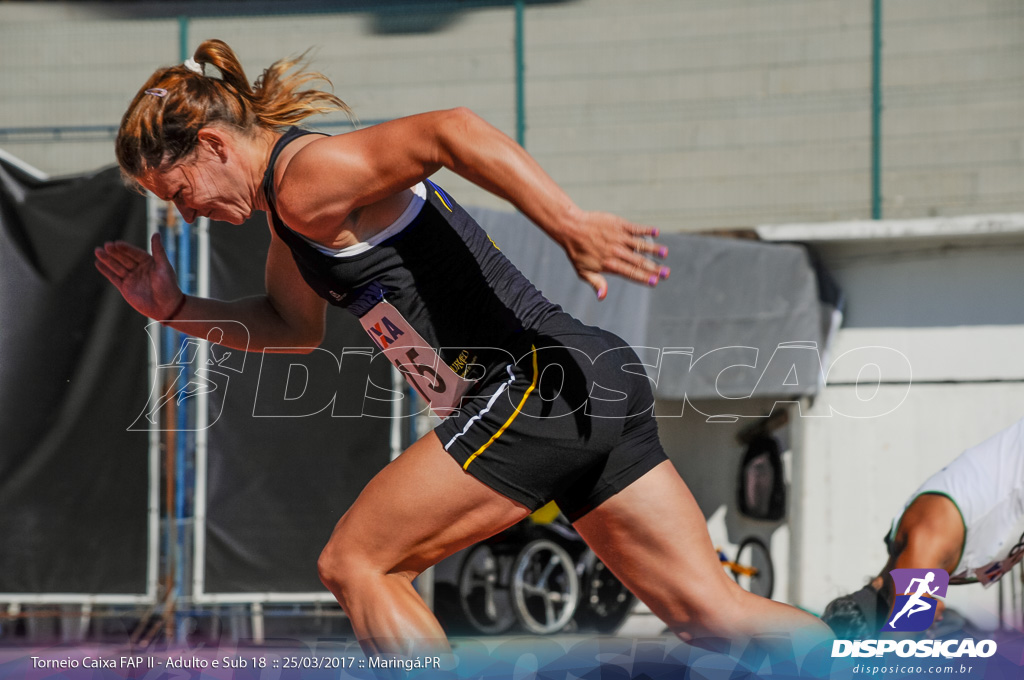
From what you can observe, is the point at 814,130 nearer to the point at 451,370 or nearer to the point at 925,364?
the point at 925,364

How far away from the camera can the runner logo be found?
2.86 metres

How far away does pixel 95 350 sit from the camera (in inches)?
192

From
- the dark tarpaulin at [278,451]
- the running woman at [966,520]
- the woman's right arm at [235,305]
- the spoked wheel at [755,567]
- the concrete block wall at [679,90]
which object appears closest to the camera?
the woman's right arm at [235,305]

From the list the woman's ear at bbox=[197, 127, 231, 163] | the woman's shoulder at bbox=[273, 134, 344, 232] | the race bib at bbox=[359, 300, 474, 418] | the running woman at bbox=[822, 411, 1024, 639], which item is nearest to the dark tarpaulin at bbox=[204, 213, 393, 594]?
the running woman at bbox=[822, 411, 1024, 639]

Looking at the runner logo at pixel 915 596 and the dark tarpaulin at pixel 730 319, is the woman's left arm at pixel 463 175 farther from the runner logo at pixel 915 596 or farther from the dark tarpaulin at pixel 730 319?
the dark tarpaulin at pixel 730 319

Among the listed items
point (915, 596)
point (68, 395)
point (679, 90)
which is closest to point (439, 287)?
point (915, 596)

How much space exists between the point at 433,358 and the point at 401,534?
38cm

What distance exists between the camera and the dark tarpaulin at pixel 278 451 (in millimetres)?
4957

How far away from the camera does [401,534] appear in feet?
6.11

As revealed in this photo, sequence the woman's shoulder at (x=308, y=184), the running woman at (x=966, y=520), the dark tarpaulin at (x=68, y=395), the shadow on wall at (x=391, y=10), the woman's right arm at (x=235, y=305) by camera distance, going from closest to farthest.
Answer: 1. the woman's shoulder at (x=308, y=184)
2. the woman's right arm at (x=235, y=305)
3. the running woman at (x=966, y=520)
4. the dark tarpaulin at (x=68, y=395)
5. the shadow on wall at (x=391, y=10)

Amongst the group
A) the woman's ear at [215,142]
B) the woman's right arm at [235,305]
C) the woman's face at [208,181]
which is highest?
the woman's ear at [215,142]

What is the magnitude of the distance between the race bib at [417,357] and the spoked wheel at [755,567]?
13.7ft

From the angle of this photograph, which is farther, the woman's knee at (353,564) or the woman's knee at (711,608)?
the woman's knee at (711,608)

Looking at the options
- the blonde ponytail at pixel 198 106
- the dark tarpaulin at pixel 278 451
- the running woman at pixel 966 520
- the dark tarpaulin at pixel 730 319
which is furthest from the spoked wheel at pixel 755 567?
the blonde ponytail at pixel 198 106
